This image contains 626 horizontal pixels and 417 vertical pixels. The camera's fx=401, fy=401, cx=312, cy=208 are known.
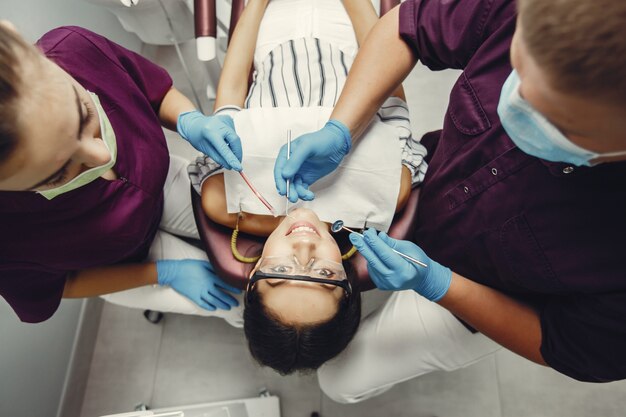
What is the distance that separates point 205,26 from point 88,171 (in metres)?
0.88

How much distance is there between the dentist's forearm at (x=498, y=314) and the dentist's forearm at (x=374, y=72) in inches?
22.4

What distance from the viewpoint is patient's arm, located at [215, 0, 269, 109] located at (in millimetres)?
1402

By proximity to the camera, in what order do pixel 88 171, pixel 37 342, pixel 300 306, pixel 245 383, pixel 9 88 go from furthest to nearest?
pixel 245 383 → pixel 37 342 → pixel 300 306 → pixel 88 171 → pixel 9 88

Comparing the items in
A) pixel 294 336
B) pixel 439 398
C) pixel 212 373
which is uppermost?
pixel 294 336

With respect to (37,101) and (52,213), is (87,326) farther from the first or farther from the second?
(37,101)

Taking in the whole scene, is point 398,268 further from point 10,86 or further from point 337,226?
point 10,86

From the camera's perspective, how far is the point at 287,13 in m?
1.55

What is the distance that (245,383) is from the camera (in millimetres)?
1973

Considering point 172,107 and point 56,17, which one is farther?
point 56,17

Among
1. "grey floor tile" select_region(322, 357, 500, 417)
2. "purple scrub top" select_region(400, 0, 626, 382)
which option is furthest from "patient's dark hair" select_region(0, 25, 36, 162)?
"grey floor tile" select_region(322, 357, 500, 417)

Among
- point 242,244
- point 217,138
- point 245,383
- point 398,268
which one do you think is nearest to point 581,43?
point 398,268

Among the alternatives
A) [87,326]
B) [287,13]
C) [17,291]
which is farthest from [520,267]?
[87,326]

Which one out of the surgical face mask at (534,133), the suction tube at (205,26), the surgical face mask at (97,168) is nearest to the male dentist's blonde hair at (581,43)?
the surgical face mask at (534,133)

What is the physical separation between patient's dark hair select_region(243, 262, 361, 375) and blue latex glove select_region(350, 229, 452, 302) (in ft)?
0.44
